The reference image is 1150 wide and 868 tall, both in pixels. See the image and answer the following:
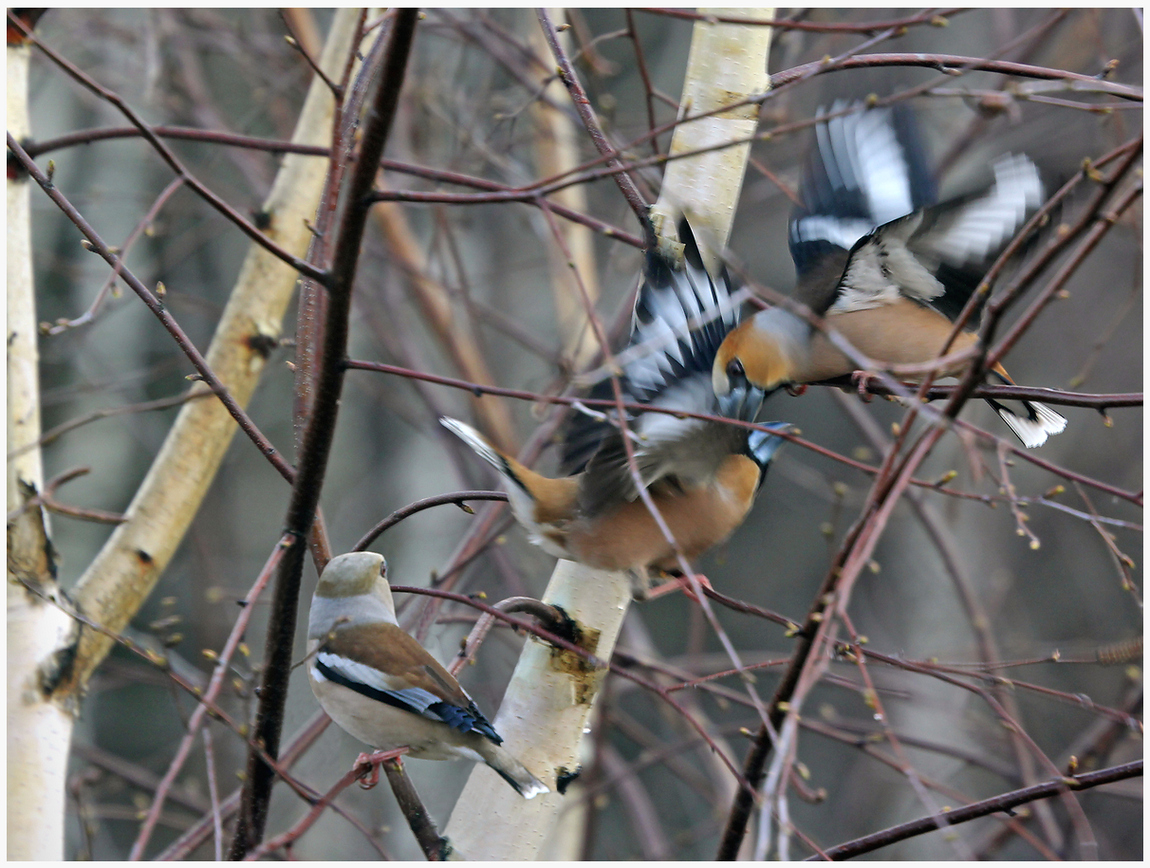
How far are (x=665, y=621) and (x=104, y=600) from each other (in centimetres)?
789

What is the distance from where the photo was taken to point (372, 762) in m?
2.28

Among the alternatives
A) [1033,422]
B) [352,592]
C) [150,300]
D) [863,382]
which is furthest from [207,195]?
[1033,422]

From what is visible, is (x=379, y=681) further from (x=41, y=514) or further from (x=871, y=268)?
(x=871, y=268)

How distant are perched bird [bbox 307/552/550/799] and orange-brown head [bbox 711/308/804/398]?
63.6 inches

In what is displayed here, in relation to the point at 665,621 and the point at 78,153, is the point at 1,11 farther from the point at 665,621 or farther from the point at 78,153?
the point at 665,621

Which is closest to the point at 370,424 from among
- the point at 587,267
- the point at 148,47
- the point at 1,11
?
the point at 587,267

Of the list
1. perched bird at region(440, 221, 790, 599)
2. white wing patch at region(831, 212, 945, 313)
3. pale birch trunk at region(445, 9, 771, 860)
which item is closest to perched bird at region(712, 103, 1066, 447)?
white wing patch at region(831, 212, 945, 313)

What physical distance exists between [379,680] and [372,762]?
0.19 metres

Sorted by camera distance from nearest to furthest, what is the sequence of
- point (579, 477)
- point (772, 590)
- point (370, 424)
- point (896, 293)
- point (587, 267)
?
point (579, 477) < point (896, 293) < point (587, 267) < point (370, 424) < point (772, 590)

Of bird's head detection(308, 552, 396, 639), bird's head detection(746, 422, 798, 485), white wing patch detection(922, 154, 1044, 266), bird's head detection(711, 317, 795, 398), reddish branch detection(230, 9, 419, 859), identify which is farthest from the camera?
bird's head detection(711, 317, 795, 398)

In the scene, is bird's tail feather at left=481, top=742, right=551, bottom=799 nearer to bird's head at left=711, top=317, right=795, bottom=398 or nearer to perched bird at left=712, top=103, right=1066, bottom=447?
perched bird at left=712, top=103, right=1066, bottom=447

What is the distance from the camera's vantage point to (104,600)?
9.02 feet

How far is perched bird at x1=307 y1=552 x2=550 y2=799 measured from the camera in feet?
7.62

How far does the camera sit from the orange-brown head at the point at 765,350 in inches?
138
